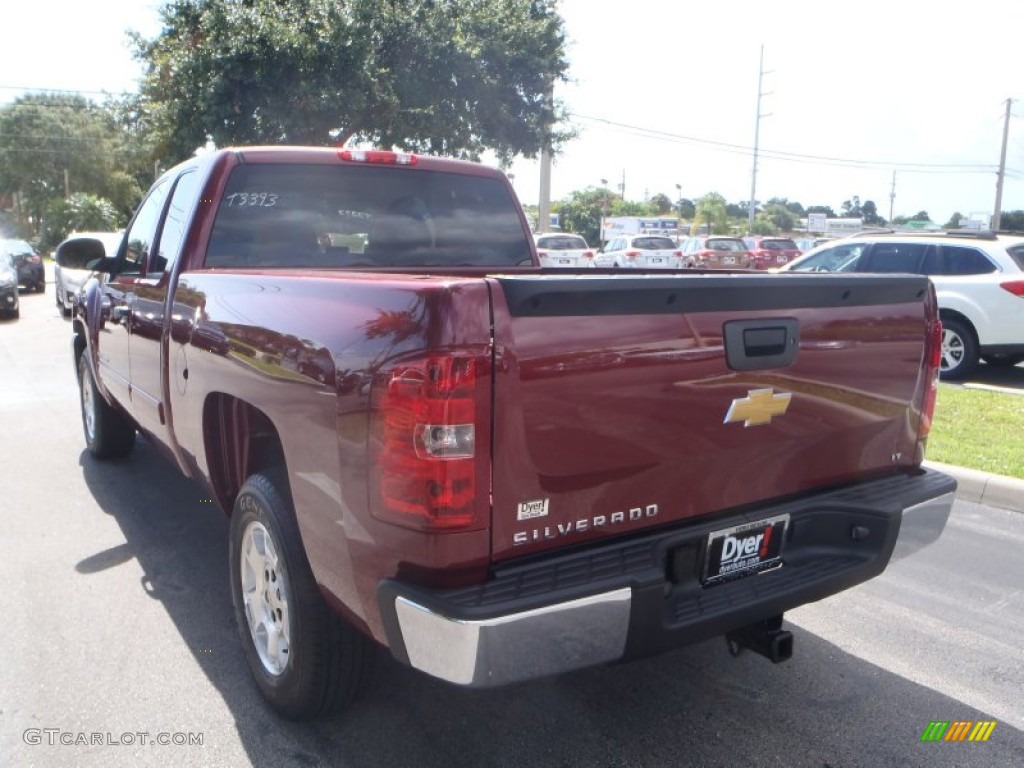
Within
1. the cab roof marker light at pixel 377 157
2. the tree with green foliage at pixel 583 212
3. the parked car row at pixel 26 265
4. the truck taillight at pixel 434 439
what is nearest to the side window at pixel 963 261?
the cab roof marker light at pixel 377 157

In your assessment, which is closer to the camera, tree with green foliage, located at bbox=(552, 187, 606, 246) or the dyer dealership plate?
the dyer dealership plate

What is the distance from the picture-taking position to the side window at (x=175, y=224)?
412 cm

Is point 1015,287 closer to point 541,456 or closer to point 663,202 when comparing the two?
point 541,456

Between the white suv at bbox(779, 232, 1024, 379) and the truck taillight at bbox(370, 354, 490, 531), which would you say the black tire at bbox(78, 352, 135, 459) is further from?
the white suv at bbox(779, 232, 1024, 379)

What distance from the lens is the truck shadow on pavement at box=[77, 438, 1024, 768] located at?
2.87 meters

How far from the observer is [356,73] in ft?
54.5

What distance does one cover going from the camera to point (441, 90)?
18.2 meters

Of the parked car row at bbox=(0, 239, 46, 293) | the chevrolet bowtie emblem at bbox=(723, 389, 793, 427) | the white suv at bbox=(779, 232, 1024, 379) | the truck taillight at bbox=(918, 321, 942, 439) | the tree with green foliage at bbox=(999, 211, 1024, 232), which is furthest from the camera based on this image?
the tree with green foliage at bbox=(999, 211, 1024, 232)

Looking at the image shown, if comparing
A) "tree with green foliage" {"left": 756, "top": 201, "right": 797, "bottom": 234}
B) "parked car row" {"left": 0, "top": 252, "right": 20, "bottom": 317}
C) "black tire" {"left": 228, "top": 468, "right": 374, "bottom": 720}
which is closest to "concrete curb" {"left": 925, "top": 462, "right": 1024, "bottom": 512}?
"black tire" {"left": 228, "top": 468, "right": 374, "bottom": 720}

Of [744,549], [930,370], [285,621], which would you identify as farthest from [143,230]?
[930,370]

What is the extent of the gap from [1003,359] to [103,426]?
9816 mm

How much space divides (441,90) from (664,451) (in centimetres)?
1701

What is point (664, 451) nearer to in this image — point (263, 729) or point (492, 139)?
point (263, 729)

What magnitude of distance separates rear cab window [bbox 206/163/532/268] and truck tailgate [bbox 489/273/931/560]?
2.00 meters
